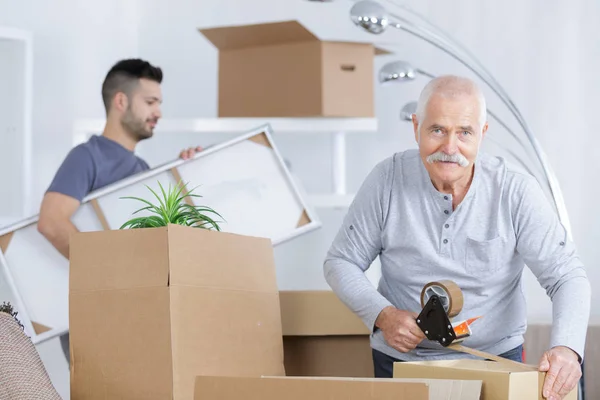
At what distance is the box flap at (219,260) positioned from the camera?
1.70 meters

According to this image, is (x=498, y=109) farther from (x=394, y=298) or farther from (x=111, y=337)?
(x=111, y=337)

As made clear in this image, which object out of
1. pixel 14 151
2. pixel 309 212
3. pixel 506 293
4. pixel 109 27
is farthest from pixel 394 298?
pixel 109 27

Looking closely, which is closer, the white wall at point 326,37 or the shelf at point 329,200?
the shelf at point 329,200

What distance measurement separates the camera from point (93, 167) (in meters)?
2.94

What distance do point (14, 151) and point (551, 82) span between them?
2.21 m

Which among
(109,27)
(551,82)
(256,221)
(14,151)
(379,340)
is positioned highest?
(109,27)

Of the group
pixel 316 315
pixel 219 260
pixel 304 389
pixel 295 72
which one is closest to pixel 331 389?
pixel 304 389

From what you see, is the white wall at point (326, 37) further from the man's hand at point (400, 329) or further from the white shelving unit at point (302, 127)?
the man's hand at point (400, 329)

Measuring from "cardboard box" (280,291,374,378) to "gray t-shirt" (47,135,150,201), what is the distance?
3.02 feet

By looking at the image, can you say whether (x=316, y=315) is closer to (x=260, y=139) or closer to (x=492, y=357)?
(x=492, y=357)

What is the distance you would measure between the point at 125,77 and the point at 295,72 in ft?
2.03

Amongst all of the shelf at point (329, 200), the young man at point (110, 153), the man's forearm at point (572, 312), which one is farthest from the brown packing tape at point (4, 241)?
the man's forearm at point (572, 312)

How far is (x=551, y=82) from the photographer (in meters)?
3.91

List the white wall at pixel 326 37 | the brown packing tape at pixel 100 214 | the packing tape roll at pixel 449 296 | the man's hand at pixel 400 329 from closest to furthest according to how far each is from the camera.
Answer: the packing tape roll at pixel 449 296
the man's hand at pixel 400 329
the brown packing tape at pixel 100 214
the white wall at pixel 326 37
